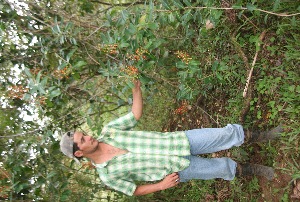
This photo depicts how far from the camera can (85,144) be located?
2238 millimetres

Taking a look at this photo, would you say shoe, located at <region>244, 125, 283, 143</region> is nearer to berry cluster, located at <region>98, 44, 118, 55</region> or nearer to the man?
the man

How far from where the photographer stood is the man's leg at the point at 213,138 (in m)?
2.53

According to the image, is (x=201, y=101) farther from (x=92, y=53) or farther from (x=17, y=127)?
(x=17, y=127)

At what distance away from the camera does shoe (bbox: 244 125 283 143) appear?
9.05 feet

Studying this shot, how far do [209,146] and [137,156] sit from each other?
0.62m

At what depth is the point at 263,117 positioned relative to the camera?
10.0 feet

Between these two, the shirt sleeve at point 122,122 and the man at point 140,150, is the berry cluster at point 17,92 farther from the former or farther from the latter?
the shirt sleeve at point 122,122

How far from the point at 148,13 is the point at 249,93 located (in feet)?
4.90

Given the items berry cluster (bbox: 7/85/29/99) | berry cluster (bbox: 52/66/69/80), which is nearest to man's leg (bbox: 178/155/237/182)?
berry cluster (bbox: 52/66/69/80)

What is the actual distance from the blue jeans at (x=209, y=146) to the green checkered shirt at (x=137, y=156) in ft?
0.39

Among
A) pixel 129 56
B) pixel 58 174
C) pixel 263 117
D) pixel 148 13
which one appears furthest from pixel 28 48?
pixel 263 117

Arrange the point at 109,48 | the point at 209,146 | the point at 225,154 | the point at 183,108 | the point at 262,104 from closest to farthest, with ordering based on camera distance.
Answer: the point at 209,146 < the point at 109,48 < the point at 262,104 < the point at 225,154 < the point at 183,108

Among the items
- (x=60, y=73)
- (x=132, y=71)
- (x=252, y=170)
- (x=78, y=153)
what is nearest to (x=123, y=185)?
(x=78, y=153)

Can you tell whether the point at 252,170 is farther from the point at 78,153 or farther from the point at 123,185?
the point at 78,153
